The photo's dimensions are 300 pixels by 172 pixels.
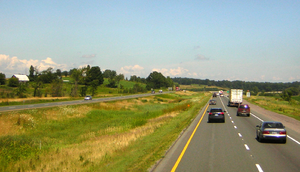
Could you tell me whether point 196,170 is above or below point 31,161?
above

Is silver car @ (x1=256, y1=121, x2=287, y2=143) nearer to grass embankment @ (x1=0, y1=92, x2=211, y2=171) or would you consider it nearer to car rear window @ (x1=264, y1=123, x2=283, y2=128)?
car rear window @ (x1=264, y1=123, x2=283, y2=128)

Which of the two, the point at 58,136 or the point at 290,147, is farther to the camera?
the point at 58,136

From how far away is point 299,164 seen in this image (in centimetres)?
1125

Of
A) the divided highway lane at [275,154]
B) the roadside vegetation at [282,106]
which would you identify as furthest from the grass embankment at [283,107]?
the divided highway lane at [275,154]

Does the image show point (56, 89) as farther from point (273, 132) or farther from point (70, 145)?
point (273, 132)

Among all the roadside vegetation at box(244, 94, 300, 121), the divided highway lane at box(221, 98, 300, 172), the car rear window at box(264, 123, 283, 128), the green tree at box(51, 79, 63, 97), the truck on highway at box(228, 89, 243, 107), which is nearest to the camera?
the divided highway lane at box(221, 98, 300, 172)

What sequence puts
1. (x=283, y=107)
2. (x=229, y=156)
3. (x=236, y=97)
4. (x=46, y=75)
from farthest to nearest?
(x=46, y=75) < (x=283, y=107) < (x=236, y=97) < (x=229, y=156)

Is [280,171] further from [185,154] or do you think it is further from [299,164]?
[185,154]

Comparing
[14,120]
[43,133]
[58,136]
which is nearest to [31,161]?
[58,136]

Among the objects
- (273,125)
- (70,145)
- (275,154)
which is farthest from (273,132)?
(70,145)

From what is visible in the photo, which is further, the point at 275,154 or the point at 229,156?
the point at 275,154

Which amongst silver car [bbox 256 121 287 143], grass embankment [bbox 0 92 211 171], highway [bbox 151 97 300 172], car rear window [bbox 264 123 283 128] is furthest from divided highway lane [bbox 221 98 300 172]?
grass embankment [bbox 0 92 211 171]

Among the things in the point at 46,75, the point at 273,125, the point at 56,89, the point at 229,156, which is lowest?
the point at 229,156

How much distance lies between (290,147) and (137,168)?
10330 millimetres
